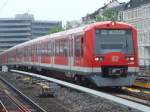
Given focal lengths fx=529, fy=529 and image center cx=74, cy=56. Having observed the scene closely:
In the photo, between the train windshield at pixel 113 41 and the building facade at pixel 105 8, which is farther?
the building facade at pixel 105 8

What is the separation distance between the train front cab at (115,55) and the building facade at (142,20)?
65.3 metres

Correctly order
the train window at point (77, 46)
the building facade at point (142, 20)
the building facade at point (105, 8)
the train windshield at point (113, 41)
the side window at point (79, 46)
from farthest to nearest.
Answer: the building facade at point (105, 8) → the building facade at point (142, 20) → the train window at point (77, 46) → the side window at point (79, 46) → the train windshield at point (113, 41)

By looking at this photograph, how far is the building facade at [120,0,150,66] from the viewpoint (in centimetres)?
9225

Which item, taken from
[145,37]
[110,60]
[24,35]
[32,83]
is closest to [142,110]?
[110,60]

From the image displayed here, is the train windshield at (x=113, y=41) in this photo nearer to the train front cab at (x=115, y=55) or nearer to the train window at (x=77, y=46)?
the train front cab at (x=115, y=55)

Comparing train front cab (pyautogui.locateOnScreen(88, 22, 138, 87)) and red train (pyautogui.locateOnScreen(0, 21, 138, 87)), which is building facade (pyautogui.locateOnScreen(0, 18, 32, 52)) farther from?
train front cab (pyautogui.locateOnScreen(88, 22, 138, 87))

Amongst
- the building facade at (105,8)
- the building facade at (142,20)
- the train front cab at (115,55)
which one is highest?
the building facade at (105,8)

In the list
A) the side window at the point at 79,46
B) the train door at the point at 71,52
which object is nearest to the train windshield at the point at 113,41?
the side window at the point at 79,46

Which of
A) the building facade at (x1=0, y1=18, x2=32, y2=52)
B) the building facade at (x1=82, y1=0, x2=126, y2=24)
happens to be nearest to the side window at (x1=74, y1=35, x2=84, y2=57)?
the building facade at (x1=82, y1=0, x2=126, y2=24)

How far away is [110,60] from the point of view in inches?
830

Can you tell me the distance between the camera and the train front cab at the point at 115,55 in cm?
2103

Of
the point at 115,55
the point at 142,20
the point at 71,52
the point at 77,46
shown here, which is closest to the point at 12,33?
the point at 142,20

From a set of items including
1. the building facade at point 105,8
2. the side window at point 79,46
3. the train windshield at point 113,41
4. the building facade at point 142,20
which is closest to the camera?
the train windshield at point 113,41

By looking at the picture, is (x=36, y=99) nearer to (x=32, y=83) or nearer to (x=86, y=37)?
(x=86, y=37)
